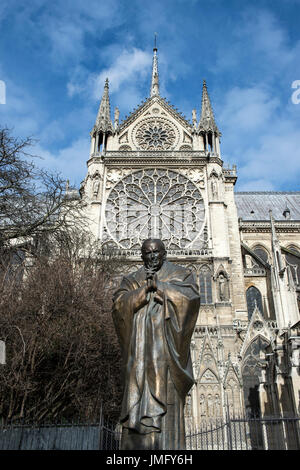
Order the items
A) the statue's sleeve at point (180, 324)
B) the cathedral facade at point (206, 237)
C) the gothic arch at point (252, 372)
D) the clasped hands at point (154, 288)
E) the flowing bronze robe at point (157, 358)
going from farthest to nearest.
Result: the gothic arch at point (252, 372), the cathedral facade at point (206, 237), the clasped hands at point (154, 288), the statue's sleeve at point (180, 324), the flowing bronze robe at point (157, 358)

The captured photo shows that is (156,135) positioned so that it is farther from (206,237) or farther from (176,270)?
(176,270)

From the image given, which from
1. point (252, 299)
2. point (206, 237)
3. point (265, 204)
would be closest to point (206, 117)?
A: point (206, 237)

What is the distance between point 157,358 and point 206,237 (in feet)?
69.3

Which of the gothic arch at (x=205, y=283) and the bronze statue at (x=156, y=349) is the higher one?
the gothic arch at (x=205, y=283)

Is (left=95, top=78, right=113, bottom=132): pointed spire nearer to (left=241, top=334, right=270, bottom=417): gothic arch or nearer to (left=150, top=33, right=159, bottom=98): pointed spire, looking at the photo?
(left=150, top=33, right=159, bottom=98): pointed spire

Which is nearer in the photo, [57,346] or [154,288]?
[154,288]

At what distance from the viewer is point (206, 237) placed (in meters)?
24.5

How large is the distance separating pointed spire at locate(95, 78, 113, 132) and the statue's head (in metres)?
25.1

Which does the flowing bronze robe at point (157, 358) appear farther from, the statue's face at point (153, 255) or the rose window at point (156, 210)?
the rose window at point (156, 210)

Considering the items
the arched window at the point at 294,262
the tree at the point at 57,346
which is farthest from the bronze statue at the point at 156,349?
the arched window at the point at 294,262

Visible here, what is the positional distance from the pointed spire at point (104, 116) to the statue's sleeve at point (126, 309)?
83.5ft

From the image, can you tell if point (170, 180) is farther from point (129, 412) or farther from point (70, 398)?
point (129, 412)

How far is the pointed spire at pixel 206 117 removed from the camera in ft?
91.6
